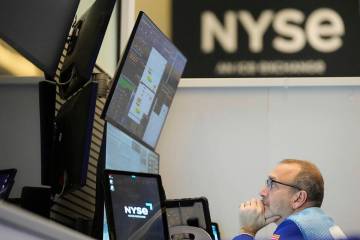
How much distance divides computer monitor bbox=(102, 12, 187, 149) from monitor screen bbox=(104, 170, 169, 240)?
46 centimetres

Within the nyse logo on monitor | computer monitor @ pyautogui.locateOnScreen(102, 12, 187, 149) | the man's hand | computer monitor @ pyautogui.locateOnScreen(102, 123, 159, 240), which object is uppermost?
computer monitor @ pyautogui.locateOnScreen(102, 12, 187, 149)

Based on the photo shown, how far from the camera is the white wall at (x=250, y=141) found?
373 centimetres

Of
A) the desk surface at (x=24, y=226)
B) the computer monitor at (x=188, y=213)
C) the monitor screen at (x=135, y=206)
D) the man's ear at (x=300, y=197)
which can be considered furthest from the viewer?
the man's ear at (x=300, y=197)

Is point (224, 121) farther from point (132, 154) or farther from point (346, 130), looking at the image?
point (132, 154)

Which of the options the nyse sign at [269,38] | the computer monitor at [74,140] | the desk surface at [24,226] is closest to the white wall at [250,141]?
the nyse sign at [269,38]

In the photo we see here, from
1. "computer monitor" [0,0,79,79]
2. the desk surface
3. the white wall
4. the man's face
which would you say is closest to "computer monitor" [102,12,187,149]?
"computer monitor" [0,0,79,79]

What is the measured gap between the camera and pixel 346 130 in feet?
12.3

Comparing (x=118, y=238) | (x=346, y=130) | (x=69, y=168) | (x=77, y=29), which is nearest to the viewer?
(x=118, y=238)

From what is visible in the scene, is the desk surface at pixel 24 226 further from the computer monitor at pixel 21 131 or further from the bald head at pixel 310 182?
the computer monitor at pixel 21 131

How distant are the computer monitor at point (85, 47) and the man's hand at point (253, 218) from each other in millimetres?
870

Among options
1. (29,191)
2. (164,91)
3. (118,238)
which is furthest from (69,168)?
(164,91)

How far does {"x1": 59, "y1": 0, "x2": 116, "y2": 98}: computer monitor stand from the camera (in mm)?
1787

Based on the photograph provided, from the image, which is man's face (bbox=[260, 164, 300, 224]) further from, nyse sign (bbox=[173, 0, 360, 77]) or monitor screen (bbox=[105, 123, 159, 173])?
nyse sign (bbox=[173, 0, 360, 77])

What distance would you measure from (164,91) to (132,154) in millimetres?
419
